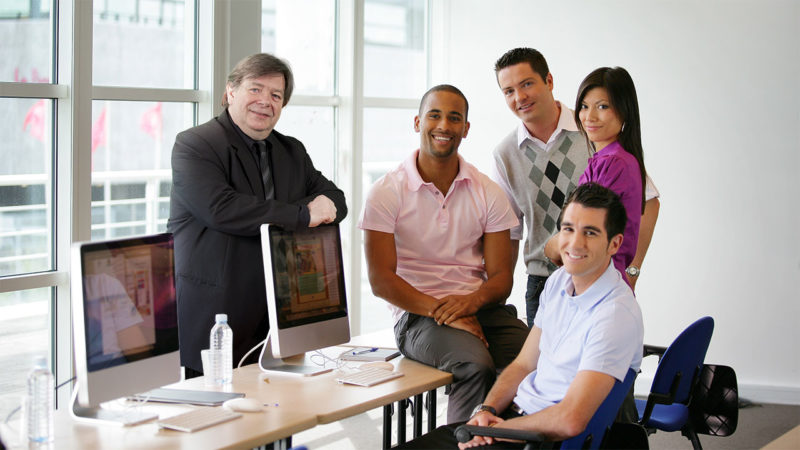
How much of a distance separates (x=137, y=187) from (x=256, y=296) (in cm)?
130

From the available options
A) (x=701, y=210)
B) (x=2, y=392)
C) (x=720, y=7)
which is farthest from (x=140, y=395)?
(x=720, y=7)

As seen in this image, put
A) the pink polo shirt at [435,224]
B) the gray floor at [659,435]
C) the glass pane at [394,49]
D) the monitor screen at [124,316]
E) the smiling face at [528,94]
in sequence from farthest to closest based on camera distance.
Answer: the glass pane at [394,49]
the gray floor at [659,435]
the smiling face at [528,94]
the pink polo shirt at [435,224]
the monitor screen at [124,316]

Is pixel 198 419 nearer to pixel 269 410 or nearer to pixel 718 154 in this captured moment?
pixel 269 410

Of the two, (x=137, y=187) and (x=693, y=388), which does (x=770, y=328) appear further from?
(x=137, y=187)

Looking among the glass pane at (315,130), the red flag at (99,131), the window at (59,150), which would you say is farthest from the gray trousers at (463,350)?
the glass pane at (315,130)

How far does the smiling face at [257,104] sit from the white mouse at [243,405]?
1129 millimetres

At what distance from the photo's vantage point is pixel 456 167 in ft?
11.6

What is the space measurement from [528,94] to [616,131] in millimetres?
649

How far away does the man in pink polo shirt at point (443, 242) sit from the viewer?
10.7ft

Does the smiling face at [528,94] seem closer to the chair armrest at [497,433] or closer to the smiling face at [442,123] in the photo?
the smiling face at [442,123]


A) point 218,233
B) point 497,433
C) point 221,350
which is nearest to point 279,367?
point 221,350

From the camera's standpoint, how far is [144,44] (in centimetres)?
411

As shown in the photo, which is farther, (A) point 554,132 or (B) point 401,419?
(A) point 554,132

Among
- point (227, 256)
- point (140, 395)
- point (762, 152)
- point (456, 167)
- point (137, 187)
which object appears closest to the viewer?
point (140, 395)
